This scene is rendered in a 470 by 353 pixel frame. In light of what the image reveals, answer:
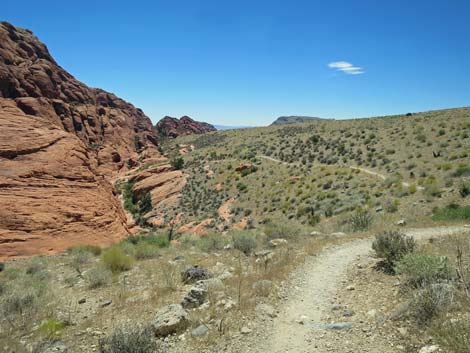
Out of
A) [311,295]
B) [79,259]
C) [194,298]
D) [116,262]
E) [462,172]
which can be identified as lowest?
[79,259]

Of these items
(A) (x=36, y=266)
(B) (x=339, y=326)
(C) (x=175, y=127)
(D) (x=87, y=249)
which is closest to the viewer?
(B) (x=339, y=326)

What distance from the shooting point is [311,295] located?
663 centimetres

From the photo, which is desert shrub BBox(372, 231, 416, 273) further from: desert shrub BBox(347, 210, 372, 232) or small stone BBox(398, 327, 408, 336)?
desert shrub BBox(347, 210, 372, 232)

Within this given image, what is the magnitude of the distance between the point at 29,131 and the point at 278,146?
117 feet

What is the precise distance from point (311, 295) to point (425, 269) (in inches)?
92.2

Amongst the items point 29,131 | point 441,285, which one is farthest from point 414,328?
point 29,131

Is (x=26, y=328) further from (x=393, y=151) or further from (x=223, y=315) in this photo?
(x=393, y=151)

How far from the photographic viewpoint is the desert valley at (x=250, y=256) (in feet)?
16.5

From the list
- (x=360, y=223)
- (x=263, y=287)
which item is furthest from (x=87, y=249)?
(x=360, y=223)

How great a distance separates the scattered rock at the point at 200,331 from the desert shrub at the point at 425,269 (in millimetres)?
3953

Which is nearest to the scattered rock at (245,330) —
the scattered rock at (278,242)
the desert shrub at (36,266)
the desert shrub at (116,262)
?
the desert shrub at (116,262)

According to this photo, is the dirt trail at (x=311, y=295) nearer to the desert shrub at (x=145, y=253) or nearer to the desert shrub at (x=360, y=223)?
the desert shrub at (x=360, y=223)

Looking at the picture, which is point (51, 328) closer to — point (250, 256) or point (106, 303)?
point (106, 303)

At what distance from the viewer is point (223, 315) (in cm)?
581
